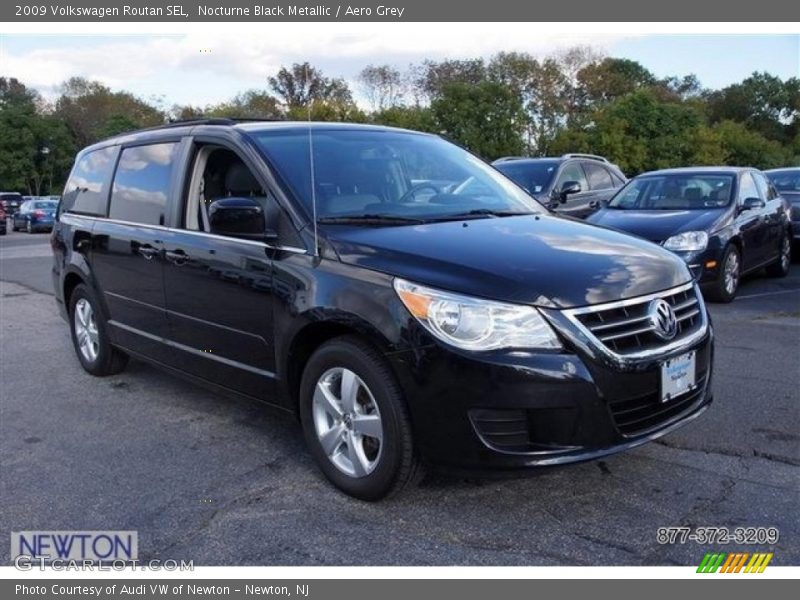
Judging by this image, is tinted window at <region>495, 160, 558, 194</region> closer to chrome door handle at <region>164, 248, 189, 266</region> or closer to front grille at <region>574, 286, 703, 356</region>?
chrome door handle at <region>164, 248, 189, 266</region>

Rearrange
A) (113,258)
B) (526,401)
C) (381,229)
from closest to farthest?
1. (526,401)
2. (381,229)
3. (113,258)

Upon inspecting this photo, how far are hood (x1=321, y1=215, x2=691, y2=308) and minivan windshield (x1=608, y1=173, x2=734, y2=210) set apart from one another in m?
5.79

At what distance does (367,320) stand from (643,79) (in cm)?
6130

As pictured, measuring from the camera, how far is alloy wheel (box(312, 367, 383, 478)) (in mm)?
3547

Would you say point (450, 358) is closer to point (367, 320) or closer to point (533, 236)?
point (367, 320)

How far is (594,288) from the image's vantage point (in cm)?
335

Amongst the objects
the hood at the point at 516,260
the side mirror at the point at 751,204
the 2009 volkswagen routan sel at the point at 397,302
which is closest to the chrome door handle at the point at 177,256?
the 2009 volkswagen routan sel at the point at 397,302

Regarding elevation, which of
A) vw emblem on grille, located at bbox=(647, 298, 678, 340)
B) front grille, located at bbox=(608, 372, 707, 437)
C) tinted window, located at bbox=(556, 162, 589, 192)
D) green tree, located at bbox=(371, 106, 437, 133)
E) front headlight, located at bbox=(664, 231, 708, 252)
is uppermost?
green tree, located at bbox=(371, 106, 437, 133)

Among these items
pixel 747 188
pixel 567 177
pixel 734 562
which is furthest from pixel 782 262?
pixel 734 562

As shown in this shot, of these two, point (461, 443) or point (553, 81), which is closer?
point (461, 443)

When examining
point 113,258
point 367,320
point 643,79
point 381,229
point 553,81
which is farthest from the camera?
point 643,79

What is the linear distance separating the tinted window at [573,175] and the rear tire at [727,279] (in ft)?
10.8

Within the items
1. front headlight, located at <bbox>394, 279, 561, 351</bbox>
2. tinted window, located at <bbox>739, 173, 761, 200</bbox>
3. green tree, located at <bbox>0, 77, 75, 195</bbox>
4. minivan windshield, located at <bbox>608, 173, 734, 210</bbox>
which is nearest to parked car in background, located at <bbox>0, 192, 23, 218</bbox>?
green tree, located at <bbox>0, 77, 75, 195</bbox>

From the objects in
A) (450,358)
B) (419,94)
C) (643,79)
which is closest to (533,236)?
(450,358)
